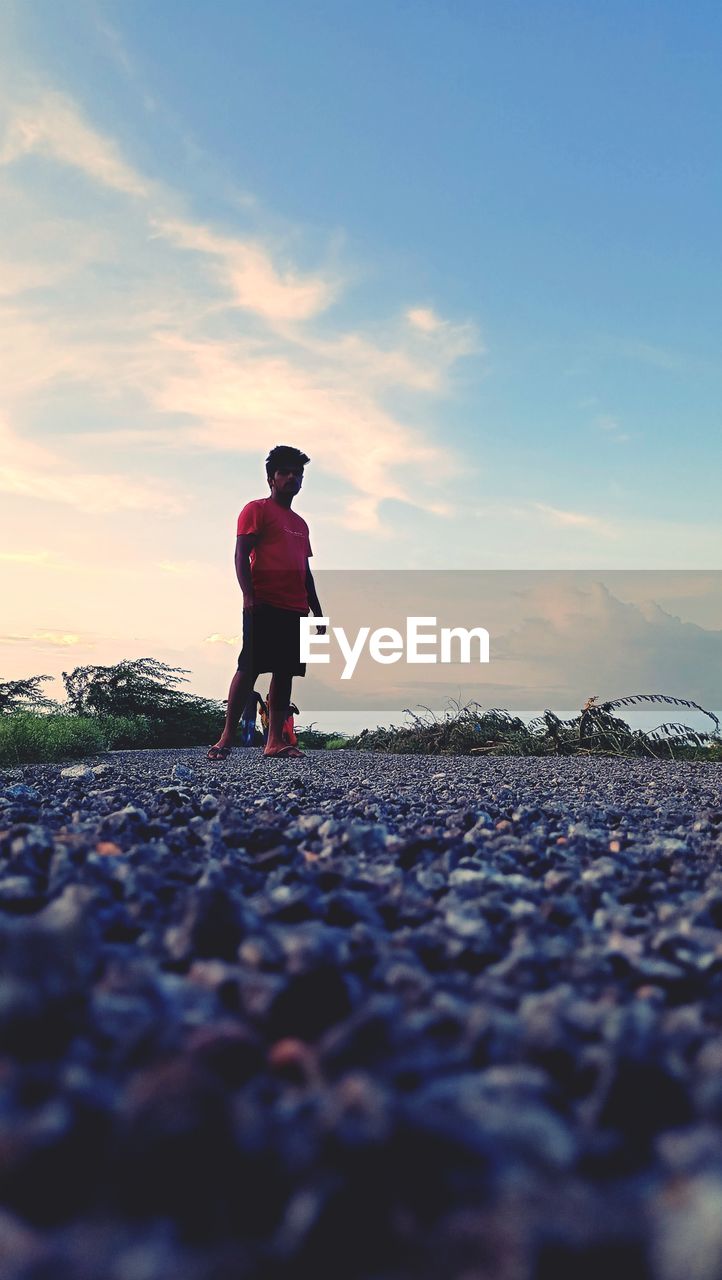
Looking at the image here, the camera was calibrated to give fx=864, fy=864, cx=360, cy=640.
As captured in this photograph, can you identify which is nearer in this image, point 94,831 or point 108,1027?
point 108,1027

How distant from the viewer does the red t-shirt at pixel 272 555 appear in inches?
328

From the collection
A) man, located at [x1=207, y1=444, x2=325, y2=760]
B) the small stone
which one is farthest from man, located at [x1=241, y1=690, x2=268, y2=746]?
the small stone

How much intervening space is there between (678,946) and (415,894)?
0.61 meters

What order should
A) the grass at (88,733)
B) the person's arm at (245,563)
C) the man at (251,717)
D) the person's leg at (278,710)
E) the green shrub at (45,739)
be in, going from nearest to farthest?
the person's arm at (245,563), the person's leg at (278,710), the green shrub at (45,739), the grass at (88,733), the man at (251,717)

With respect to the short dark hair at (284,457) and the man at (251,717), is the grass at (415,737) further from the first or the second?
the short dark hair at (284,457)

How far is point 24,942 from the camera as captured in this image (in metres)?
1.48

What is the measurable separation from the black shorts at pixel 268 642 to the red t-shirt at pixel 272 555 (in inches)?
5.1

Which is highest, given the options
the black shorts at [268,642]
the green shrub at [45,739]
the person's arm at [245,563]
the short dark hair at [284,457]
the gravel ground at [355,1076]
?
the short dark hair at [284,457]

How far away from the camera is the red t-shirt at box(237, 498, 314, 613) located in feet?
27.3

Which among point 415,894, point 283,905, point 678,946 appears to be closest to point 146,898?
point 283,905

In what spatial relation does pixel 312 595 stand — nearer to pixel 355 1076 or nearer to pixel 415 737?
pixel 415 737

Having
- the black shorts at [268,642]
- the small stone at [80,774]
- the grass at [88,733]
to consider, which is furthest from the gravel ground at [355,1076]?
the grass at [88,733]

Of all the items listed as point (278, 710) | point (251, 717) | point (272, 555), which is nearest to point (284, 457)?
point (272, 555)

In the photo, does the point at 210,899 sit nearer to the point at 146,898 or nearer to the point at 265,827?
the point at 146,898
